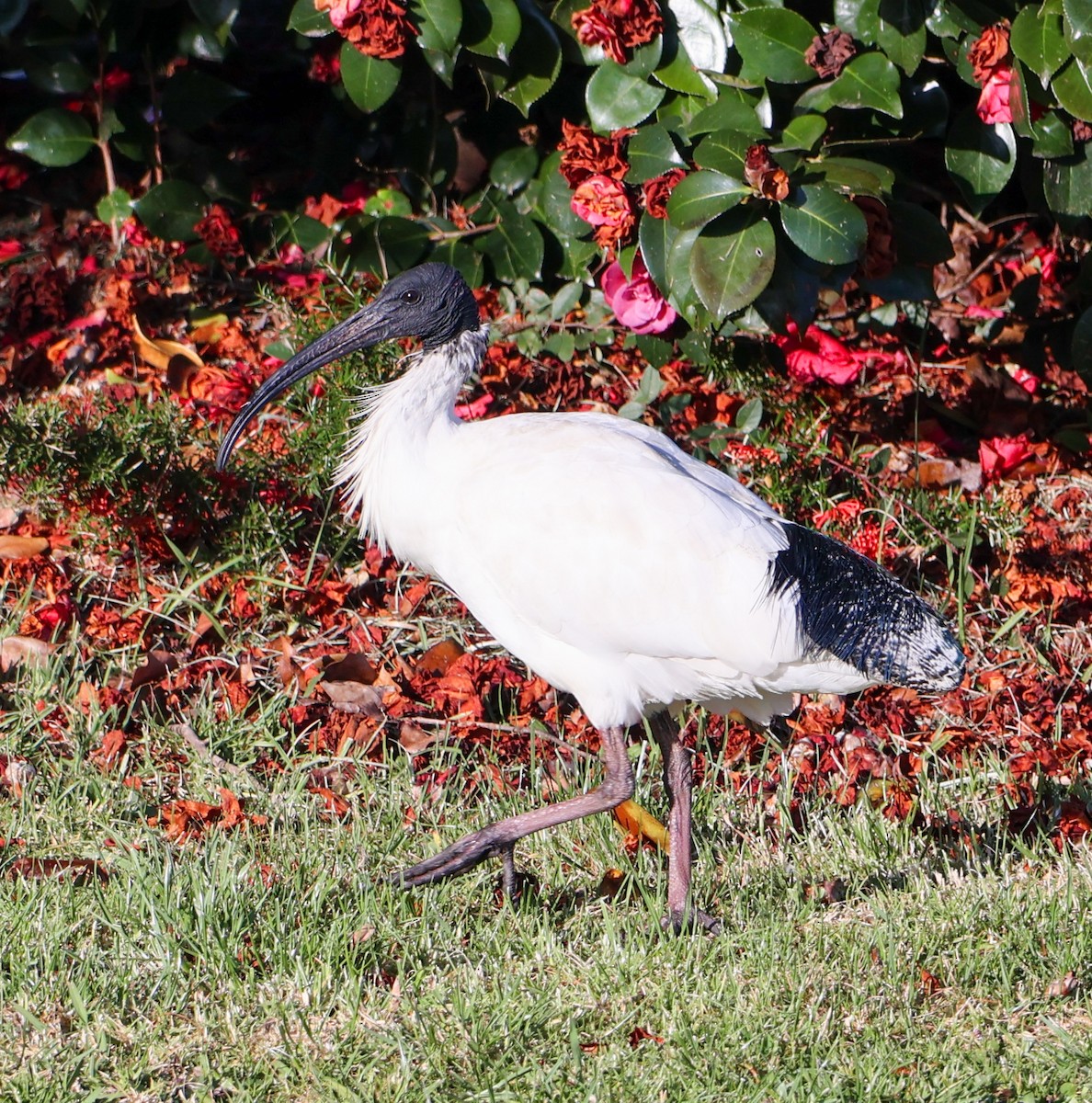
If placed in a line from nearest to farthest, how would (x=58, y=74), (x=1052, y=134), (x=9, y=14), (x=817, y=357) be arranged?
(x=1052, y=134)
(x=9, y=14)
(x=817, y=357)
(x=58, y=74)

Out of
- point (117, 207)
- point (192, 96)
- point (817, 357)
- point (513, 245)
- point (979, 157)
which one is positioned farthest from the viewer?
point (117, 207)

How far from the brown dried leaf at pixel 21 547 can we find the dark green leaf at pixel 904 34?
9.48 ft

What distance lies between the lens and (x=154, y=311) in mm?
5691

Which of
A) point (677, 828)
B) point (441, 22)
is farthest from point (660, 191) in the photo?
point (677, 828)

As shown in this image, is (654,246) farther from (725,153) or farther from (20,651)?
(20,651)

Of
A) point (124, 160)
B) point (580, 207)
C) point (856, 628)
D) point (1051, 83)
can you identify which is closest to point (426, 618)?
point (580, 207)

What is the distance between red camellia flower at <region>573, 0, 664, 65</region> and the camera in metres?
3.99

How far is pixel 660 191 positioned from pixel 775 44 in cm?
54

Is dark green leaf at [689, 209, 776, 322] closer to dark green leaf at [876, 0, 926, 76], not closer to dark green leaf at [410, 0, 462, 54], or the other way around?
dark green leaf at [876, 0, 926, 76]

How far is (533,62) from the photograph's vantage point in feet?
14.1

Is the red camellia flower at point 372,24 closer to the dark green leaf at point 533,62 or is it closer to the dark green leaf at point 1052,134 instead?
the dark green leaf at point 533,62

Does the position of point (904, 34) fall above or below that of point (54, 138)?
above

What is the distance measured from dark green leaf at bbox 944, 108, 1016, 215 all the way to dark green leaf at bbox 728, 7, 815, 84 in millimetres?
573

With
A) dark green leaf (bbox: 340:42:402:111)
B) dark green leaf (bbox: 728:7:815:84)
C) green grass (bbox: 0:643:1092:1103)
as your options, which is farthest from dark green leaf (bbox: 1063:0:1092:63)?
green grass (bbox: 0:643:1092:1103)
